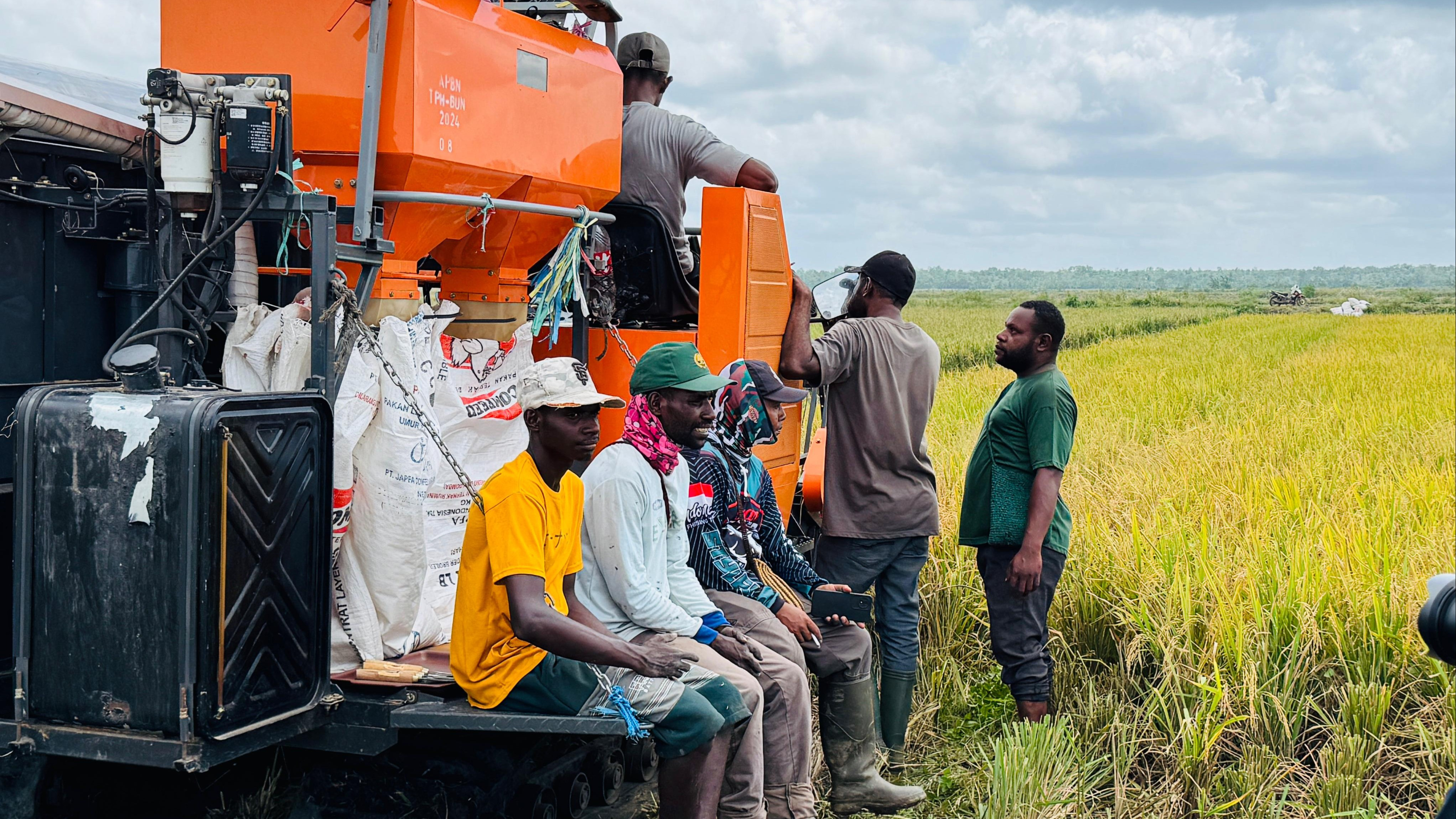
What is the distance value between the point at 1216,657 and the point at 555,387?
2975 millimetres

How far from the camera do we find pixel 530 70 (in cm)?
432

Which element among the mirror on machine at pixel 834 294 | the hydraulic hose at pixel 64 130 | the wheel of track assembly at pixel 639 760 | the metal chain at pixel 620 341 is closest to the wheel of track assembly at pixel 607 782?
the wheel of track assembly at pixel 639 760

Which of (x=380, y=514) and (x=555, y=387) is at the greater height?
(x=555, y=387)

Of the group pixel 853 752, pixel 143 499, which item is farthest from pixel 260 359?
pixel 853 752

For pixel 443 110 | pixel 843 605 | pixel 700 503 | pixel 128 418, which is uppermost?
pixel 443 110

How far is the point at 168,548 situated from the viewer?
2979mm

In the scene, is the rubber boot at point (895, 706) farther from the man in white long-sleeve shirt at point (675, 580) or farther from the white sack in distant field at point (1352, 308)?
the white sack in distant field at point (1352, 308)

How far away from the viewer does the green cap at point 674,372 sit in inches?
A: 153

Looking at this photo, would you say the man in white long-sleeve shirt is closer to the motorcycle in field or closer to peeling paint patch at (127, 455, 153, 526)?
peeling paint patch at (127, 455, 153, 526)

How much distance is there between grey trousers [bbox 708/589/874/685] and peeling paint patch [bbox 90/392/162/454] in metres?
1.89

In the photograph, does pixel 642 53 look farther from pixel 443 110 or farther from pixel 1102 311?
pixel 1102 311

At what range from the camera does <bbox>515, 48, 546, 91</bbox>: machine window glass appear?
425cm

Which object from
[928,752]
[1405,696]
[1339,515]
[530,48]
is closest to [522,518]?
[530,48]

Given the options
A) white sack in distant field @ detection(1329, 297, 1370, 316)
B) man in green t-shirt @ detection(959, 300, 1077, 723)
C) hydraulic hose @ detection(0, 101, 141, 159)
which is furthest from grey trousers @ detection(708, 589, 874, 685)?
white sack in distant field @ detection(1329, 297, 1370, 316)
